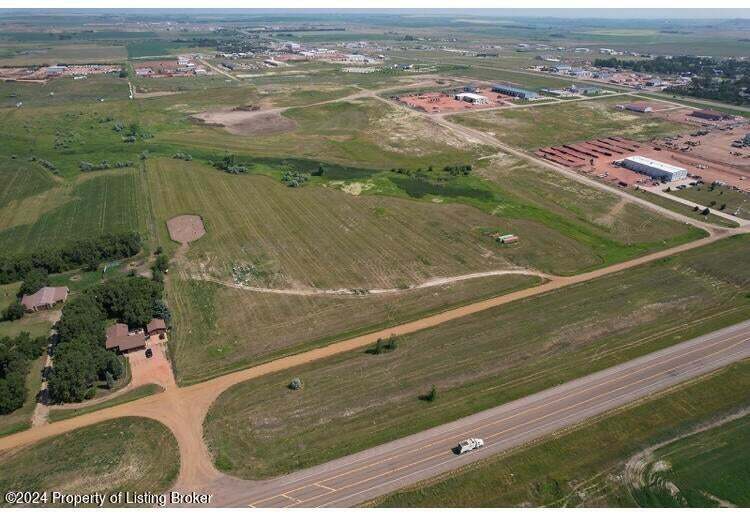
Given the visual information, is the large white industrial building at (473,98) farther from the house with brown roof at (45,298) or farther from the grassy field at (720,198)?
the house with brown roof at (45,298)

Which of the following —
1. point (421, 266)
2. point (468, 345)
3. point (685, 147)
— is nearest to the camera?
point (468, 345)

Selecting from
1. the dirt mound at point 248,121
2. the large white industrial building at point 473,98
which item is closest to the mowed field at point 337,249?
the dirt mound at point 248,121

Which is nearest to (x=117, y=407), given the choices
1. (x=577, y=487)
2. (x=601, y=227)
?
(x=577, y=487)

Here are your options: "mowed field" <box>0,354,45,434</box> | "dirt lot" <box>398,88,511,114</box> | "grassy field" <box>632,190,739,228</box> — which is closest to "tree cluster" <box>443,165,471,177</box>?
"grassy field" <box>632,190,739,228</box>

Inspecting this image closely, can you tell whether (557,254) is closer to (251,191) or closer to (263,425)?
(263,425)

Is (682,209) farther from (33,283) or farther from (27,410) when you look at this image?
(33,283)

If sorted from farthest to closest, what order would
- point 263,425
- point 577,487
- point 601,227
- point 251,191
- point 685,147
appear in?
point 685,147
point 251,191
point 601,227
point 263,425
point 577,487
